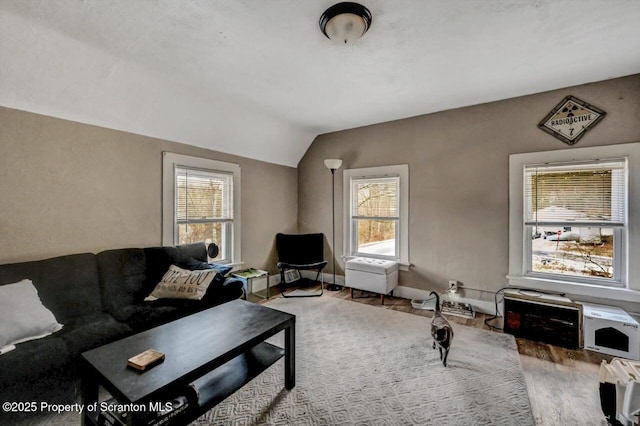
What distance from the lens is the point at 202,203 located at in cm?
355

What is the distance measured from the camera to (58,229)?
239cm

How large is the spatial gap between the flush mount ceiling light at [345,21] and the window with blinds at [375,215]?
2.39m

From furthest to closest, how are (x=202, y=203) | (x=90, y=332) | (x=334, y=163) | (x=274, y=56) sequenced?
(x=334, y=163) → (x=202, y=203) → (x=274, y=56) → (x=90, y=332)

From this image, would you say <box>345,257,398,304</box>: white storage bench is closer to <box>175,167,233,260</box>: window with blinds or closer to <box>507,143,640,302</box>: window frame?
<box>507,143,640,302</box>: window frame

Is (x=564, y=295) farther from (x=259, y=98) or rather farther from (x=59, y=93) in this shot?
(x=59, y=93)

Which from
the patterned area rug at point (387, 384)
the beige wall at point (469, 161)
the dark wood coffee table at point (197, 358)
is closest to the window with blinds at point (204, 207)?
the dark wood coffee table at point (197, 358)

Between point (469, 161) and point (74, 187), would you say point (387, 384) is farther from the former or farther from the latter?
point (74, 187)

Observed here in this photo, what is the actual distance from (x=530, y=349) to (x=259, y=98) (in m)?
3.79

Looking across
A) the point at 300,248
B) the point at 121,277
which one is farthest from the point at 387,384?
the point at 300,248

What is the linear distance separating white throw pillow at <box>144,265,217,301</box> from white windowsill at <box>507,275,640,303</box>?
11.1 feet

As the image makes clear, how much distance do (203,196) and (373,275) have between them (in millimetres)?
2541

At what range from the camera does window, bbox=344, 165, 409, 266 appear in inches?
153

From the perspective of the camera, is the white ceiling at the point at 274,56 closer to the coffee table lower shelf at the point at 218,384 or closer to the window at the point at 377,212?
the window at the point at 377,212

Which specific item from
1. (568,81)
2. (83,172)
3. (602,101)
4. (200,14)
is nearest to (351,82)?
(200,14)
